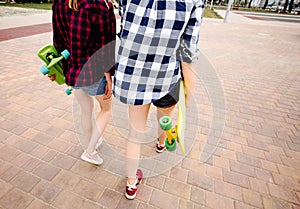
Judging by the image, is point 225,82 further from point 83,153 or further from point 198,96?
point 83,153

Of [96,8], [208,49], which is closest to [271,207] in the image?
[96,8]

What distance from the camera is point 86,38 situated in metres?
1.14

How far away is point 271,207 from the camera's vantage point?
1597 millimetres

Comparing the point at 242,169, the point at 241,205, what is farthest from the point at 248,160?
the point at 241,205

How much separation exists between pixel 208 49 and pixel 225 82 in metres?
3.04

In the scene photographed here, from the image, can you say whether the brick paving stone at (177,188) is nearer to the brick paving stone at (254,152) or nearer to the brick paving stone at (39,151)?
the brick paving stone at (254,152)

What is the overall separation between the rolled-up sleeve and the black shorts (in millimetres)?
220

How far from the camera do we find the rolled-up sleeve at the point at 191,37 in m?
1.03

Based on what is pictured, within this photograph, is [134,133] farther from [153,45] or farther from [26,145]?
[26,145]

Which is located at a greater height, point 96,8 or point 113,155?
point 96,8

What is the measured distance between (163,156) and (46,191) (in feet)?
3.46

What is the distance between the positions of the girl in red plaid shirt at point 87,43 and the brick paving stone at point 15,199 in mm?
782

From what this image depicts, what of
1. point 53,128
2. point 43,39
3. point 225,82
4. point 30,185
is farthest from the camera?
point 43,39

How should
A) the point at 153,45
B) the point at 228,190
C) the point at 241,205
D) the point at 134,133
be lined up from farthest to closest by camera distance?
the point at 228,190 < the point at 241,205 < the point at 134,133 < the point at 153,45
